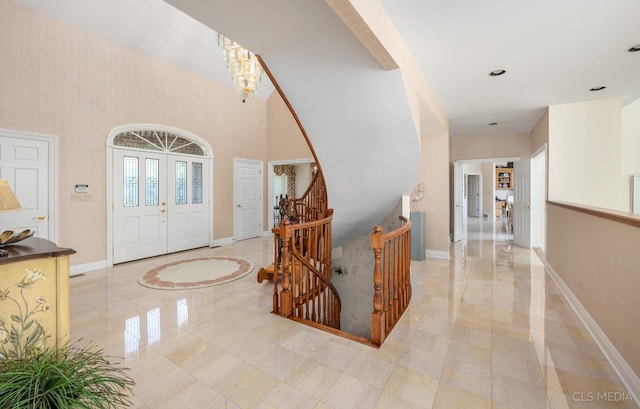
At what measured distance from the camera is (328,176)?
4.05m

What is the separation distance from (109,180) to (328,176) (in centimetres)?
370

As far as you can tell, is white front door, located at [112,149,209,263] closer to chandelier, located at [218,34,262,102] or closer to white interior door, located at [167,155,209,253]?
white interior door, located at [167,155,209,253]

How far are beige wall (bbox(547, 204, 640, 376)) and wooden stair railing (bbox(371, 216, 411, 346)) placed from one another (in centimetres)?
160

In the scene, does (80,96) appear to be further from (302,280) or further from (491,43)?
(491,43)

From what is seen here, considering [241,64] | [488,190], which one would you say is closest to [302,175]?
[241,64]

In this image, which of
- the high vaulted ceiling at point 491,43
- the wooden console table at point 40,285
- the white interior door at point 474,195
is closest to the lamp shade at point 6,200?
the wooden console table at point 40,285

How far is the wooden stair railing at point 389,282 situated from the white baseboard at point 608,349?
61.5 inches

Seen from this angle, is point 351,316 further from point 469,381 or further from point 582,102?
point 582,102

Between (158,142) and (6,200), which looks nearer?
(6,200)

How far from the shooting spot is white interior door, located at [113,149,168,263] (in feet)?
15.8

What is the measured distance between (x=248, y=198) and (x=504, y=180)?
11.7 meters

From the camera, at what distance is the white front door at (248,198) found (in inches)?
277

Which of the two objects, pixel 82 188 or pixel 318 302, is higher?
pixel 82 188

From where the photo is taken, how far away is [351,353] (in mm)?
2164
